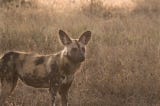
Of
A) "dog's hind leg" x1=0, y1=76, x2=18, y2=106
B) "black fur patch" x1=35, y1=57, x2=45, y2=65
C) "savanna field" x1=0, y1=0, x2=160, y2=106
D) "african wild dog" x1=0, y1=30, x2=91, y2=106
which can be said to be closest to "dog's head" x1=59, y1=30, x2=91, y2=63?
"african wild dog" x1=0, y1=30, x2=91, y2=106

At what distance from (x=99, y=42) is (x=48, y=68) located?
272 cm

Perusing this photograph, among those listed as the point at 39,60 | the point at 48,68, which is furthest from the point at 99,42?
the point at 48,68

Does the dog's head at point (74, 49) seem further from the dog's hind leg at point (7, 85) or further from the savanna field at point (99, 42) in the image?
the savanna field at point (99, 42)

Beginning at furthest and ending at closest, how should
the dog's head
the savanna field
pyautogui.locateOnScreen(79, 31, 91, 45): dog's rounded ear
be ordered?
1. the savanna field
2. pyautogui.locateOnScreen(79, 31, 91, 45): dog's rounded ear
3. the dog's head

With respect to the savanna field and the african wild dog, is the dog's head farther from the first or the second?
the savanna field

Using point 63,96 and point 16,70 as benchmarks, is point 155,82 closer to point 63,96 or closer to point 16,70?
point 63,96

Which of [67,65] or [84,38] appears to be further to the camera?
[84,38]

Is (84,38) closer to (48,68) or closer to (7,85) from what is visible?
(48,68)

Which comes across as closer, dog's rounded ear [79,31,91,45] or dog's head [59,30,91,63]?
dog's head [59,30,91,63]

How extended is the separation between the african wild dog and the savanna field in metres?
0.75

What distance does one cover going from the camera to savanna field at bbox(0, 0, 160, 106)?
20.7ft

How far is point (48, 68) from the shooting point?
5.27 m

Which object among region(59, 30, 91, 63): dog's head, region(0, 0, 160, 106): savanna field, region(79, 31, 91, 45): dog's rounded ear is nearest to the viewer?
region(59, 30, 91, 63): dog's head

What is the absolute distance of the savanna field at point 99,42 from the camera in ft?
20.7
